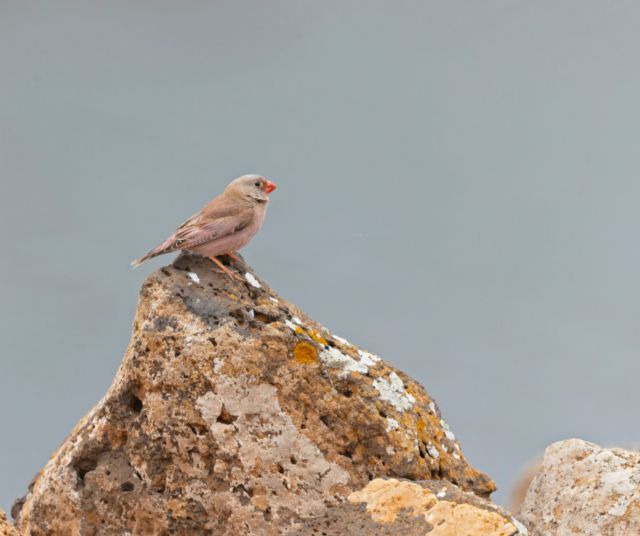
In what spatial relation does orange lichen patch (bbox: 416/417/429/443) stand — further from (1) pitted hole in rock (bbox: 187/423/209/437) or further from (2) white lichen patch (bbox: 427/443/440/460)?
(1) pitted hole in rock (bbox: 187/423/209/437)

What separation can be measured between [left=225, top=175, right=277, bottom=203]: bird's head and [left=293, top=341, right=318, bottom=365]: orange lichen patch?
6.11 ft

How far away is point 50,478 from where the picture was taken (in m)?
9.34

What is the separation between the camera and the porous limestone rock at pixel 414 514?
317 inches

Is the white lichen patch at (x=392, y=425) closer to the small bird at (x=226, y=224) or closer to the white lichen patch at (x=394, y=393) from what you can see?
the white lichen patch at (x=394, y=393)

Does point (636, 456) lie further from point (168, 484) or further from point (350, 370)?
point (168, 484)

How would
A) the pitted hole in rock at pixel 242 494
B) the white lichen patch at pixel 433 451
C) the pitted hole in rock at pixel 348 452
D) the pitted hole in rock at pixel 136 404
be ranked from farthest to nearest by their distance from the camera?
the white lichen patch at pixel 433 451
the pitted hole in rock at pixel 136 404
the pitted hole in rock at pixel 348 452
the pitted hole in rock at pixel 242 494

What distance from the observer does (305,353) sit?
29.1 ft

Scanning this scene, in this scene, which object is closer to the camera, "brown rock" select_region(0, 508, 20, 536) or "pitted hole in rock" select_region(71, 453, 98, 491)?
"brown rock" select_region(0, 508, 20, 536)

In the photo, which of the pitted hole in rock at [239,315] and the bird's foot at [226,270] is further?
the bird's foot at [226,270]

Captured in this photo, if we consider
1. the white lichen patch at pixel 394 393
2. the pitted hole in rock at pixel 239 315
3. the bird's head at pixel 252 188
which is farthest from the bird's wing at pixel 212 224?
the white lichen patch at pixel 394 393

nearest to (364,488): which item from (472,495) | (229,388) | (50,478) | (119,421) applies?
(472,495)

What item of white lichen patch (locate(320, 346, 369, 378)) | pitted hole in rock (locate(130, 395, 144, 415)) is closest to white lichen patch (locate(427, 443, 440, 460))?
white lichen patch (locate(320, 346, 369, 378))

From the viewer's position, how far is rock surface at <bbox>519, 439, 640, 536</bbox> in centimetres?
938

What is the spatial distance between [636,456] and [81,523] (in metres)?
5.65
